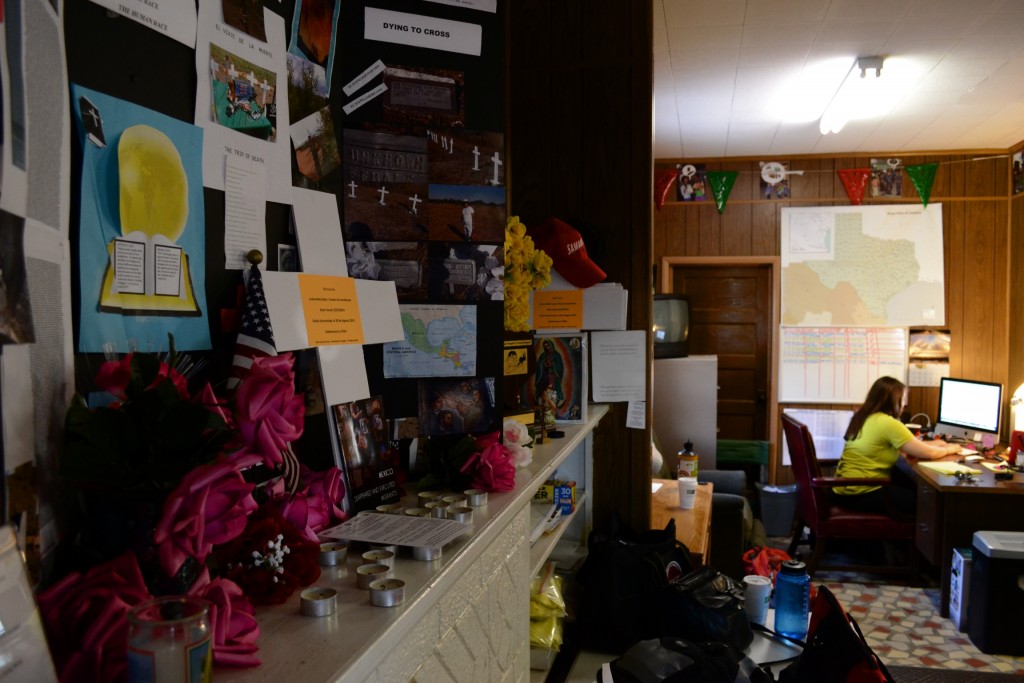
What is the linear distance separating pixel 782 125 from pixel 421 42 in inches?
187

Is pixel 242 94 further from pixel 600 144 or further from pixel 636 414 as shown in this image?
pixel 636 414

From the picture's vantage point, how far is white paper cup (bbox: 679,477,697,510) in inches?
132

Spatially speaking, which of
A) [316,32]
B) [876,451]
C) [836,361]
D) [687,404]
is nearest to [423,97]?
[316,32]

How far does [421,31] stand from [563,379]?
1065 millimetres

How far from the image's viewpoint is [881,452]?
4.78 meters

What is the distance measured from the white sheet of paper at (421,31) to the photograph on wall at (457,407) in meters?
0.57

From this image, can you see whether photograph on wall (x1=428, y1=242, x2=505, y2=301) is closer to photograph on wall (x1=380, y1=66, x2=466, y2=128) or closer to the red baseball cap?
photograph on wall (x1=380, y1=66, x2=466, y2=128)

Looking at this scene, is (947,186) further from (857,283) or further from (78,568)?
(78,568)

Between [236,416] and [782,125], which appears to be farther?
[782,125]

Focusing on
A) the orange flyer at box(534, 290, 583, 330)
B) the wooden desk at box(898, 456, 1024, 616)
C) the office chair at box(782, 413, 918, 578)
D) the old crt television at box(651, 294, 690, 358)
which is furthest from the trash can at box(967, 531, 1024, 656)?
the orange flyer at box(534, 290, 583, 330)

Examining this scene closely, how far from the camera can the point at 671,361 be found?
16.9ft

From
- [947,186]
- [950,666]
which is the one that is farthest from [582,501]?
[947,186]

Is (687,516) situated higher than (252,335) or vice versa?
(252,335)

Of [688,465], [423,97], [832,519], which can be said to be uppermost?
[423,97]
